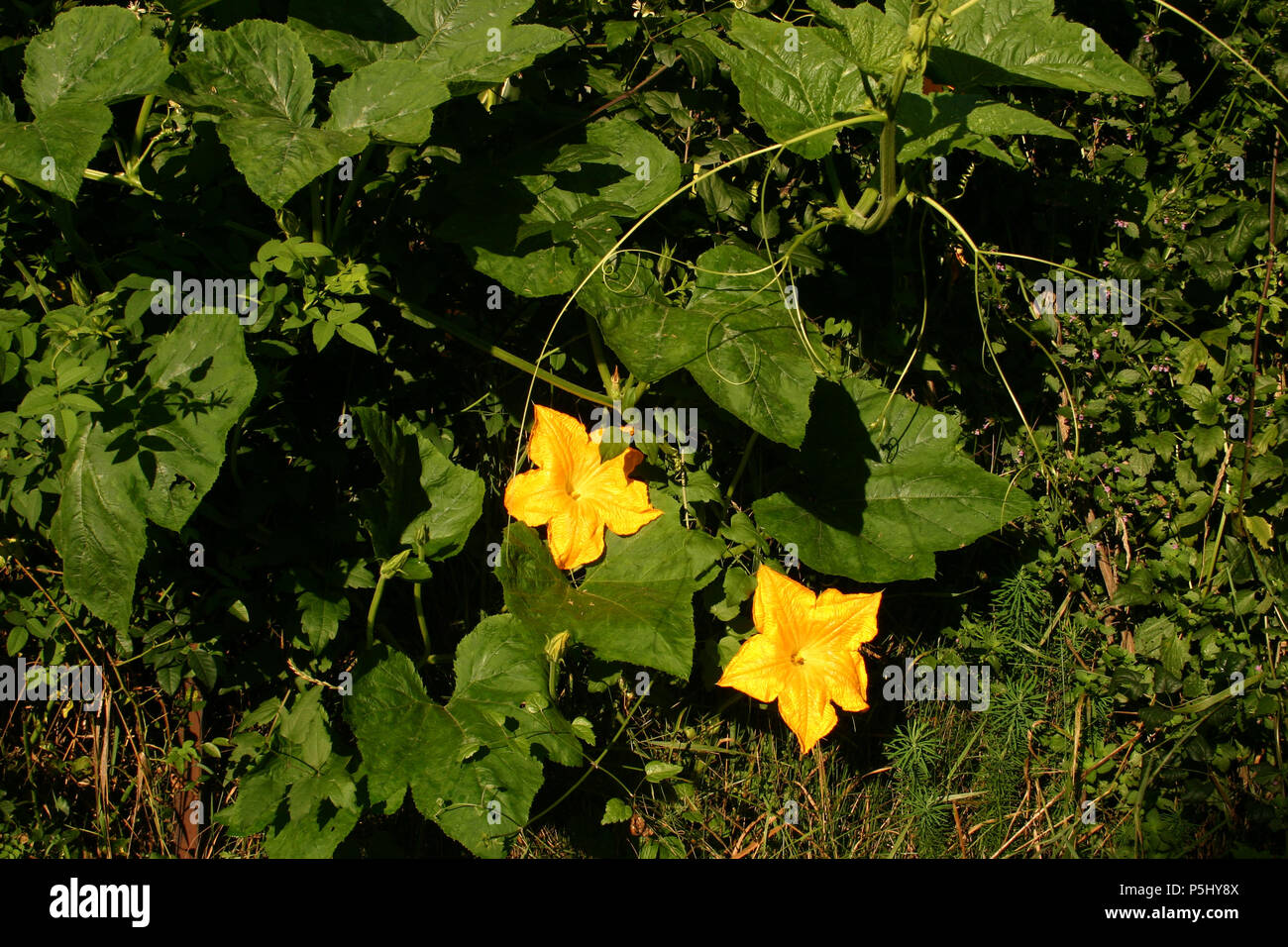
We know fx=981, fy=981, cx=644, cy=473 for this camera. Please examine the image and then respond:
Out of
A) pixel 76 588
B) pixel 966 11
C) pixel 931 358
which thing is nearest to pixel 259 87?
pixel 76 588

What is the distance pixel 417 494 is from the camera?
8.54ft

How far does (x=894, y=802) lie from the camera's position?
115 inches

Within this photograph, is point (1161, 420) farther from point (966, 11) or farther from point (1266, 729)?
point (966, 11)

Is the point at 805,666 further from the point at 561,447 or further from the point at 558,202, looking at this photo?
the point at 558,202

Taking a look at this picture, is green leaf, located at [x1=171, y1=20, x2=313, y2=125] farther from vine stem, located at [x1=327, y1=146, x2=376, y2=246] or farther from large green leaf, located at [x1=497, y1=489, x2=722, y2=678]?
large green leaf, located at [x1=497, y1=489, x2=722, y2=678]

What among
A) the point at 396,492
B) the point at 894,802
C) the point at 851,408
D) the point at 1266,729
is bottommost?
the point at 894,802

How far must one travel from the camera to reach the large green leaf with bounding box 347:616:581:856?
7.49 feet

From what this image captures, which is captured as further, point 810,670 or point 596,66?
point 596,66

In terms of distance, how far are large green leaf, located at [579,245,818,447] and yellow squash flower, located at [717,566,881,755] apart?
0.44 metres

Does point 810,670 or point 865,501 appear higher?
point 865,501

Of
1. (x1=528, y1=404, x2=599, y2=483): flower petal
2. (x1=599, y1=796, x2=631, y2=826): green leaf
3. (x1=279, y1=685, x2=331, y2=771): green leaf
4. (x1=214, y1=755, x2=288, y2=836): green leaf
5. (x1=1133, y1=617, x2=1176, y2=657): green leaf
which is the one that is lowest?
(x1=599, y1=796, x2=631, y2=826): green leaf

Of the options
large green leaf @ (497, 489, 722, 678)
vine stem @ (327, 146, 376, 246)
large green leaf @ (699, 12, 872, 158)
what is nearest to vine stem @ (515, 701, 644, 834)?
large green leaf @ (497, 489, 722, 678)

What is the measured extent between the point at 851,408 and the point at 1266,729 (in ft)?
5.03

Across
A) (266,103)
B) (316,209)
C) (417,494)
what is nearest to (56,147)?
(266,103)
